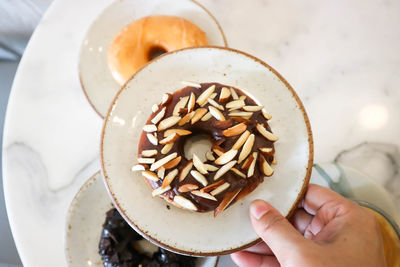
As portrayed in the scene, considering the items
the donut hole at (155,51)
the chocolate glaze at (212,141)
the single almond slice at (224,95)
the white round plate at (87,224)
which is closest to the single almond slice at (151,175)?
the chocolate glaze at (212,141)

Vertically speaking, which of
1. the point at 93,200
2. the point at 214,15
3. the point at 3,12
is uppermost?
the point at 214,15

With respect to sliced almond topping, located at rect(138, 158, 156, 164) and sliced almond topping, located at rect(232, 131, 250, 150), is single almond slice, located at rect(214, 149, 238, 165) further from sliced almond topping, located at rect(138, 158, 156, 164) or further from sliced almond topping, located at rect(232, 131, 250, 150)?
sliced almond topping, located at rect(138, 158, 156, 164)

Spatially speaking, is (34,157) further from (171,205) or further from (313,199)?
(313,199)

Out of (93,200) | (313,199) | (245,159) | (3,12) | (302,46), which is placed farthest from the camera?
(3,12)

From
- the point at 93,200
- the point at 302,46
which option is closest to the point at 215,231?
the point at 93,200

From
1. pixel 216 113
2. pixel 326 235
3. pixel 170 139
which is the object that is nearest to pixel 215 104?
pixel 216 113

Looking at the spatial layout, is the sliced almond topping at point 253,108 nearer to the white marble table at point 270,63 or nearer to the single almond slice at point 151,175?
the single almond slice at point 151,175


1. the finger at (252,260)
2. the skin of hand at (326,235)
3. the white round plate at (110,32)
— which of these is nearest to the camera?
the skin of hand at (326,235)

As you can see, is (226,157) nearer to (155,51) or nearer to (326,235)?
(326,235)
